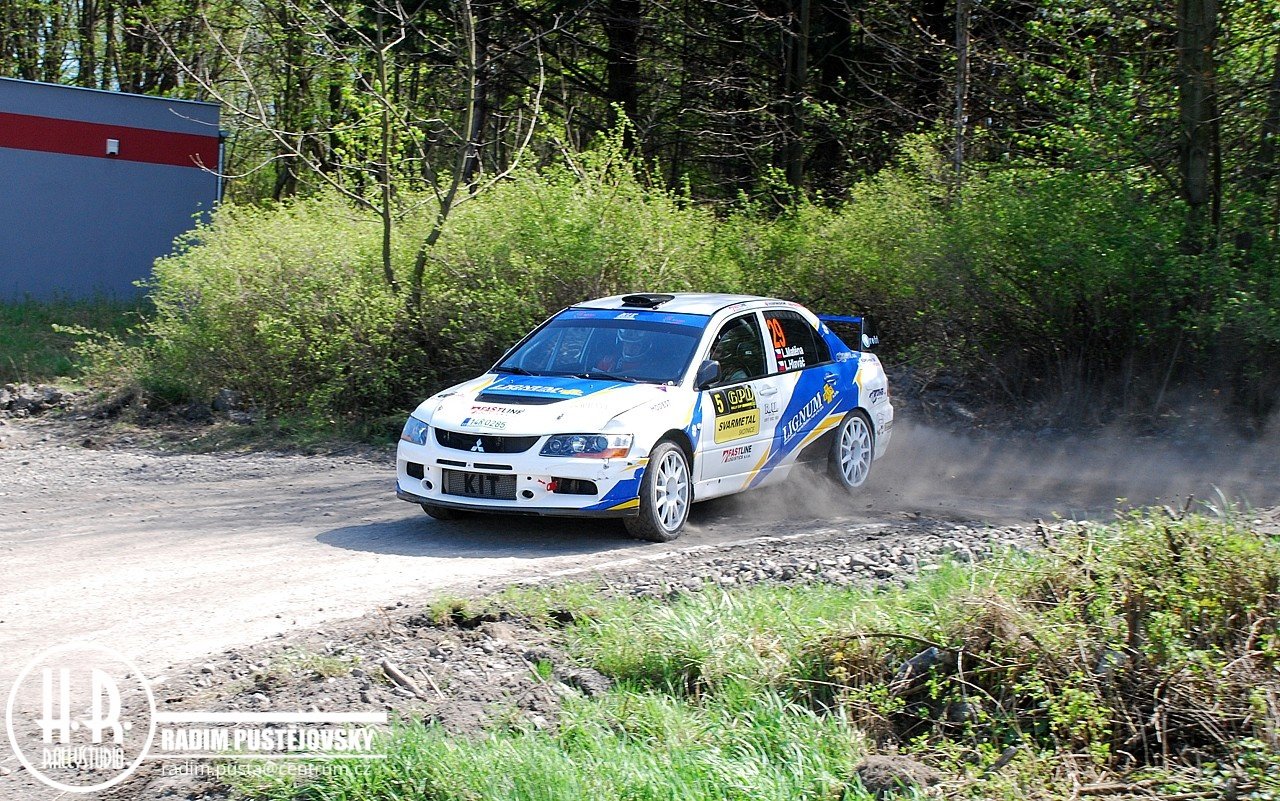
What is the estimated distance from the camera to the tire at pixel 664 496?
27.9 feet

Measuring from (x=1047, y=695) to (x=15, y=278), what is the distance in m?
24.9

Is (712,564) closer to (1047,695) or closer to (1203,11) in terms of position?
(1047,695)

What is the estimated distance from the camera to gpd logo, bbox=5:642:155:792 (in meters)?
4.71

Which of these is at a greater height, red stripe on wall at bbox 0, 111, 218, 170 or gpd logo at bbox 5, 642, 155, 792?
red stripe on wall at bbox 0, 111, 218, 170

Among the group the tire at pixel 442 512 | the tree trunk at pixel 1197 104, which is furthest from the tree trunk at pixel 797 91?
the tire at pixel 442 512

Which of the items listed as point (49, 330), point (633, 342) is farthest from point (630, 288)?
point (49, 330)

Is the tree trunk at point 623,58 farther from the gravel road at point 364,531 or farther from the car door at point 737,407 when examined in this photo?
the car door at point 737,407

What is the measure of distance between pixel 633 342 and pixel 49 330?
15185 millimetres

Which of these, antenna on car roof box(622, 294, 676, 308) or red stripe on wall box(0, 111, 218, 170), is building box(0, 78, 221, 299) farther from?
antenna on car roof box(622, 294, 676, 308)

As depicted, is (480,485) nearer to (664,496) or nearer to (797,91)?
(664,496)

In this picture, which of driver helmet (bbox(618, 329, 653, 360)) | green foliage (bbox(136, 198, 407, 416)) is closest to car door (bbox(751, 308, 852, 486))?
driver helmet (bbox(618, 329, 653, 360))

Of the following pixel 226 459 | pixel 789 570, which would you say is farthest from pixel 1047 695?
pixel 226 459

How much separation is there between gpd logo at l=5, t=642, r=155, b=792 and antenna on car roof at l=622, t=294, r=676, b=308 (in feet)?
17.5

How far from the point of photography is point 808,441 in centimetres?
1026
